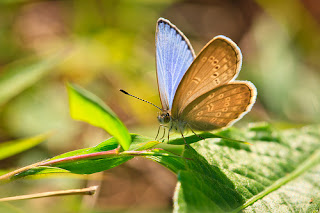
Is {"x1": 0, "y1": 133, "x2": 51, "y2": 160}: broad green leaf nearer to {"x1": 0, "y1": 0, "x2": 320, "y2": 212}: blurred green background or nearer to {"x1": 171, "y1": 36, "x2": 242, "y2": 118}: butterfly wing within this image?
{"x1": 0, "y1": 0, "x2": 320, "y2": 212}: blurred green background

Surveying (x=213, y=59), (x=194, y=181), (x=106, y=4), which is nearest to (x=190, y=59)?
(x=213, y=59)

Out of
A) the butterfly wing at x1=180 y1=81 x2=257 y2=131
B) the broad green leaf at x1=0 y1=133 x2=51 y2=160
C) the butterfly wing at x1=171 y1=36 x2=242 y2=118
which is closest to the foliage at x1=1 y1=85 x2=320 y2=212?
the butterfly wing at x1=180 y1=81 x2=257 y2=131

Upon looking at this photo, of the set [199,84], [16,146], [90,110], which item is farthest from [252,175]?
[16,146]

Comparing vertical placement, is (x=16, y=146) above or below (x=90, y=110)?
below

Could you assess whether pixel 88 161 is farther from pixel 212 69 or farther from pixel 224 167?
pixel 212 69

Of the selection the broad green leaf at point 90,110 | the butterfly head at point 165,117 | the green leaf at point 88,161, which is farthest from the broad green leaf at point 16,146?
the broad green leaf at point 90,110

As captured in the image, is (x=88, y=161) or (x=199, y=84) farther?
(x=199, y=84)

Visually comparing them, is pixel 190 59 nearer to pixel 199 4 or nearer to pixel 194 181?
pixel 194 181

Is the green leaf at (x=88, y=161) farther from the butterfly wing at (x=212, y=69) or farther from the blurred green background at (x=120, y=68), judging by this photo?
the blurred green background at (x=120, y=68)
